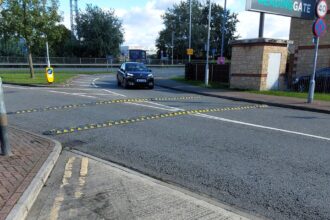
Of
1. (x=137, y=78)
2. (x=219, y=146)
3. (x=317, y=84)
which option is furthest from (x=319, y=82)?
(x=219, y=146)

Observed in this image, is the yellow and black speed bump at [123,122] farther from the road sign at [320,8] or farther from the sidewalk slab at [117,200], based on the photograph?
the road sign at [320,8]

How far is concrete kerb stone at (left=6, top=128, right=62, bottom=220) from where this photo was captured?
12.0 ft

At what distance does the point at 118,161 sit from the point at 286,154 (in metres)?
3.09

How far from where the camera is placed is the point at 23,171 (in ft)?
16.4

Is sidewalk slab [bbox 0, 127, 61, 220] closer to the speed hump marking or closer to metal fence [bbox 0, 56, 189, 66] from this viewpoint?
the speed hump marking

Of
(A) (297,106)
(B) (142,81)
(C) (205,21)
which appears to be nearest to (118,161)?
(A) (297,106)

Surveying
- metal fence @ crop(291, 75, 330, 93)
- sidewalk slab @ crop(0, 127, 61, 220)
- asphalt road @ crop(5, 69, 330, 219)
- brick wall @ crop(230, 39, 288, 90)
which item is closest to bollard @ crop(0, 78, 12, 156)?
sidewalk slab @ crop(0, 127, 61, 220)

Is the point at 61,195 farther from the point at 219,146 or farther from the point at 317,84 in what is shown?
the point at 317,84

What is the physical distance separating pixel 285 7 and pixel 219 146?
15620mm

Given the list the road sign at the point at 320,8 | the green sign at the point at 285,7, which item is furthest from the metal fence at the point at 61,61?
the road sign at the point at 320,8

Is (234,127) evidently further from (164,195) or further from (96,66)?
(96,66)

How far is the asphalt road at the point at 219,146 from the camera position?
4.57 metres

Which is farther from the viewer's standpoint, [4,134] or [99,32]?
[99,32]

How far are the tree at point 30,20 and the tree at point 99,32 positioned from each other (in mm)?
33869
